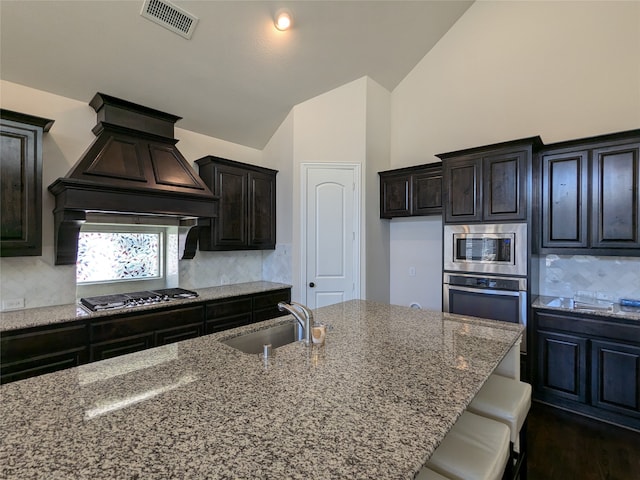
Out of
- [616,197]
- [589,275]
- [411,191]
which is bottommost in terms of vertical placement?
[589,275]

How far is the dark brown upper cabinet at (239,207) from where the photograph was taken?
141 inches

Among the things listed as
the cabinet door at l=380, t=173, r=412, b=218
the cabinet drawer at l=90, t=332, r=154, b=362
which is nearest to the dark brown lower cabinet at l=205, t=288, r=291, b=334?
the cabinet drawer at l=90, t=332, r=154, b=362

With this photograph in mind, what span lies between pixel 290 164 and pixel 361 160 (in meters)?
0.89

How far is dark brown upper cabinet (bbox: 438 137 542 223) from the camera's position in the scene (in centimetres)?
279

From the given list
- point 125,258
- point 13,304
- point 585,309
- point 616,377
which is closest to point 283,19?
point 125,258

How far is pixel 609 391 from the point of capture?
2484 mm

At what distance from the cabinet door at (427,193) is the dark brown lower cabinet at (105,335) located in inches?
88.9

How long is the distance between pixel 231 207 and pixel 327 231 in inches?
46.3

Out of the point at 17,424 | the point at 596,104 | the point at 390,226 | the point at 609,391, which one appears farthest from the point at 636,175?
the point at 17,424

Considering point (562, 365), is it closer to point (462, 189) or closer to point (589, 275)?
point (589, 275)

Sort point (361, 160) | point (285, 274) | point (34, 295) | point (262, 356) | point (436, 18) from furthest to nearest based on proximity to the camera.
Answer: point (285, 274) < point (361, 160) < point (436, 18) < point (34, 295) < point (262, 356)

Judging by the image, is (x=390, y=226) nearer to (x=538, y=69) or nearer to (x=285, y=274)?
(x=285, y=274)

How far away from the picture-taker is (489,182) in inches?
117

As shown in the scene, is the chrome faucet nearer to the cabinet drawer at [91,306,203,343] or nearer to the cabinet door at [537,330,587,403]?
the cabinet drawer at [91,306,203,343]
